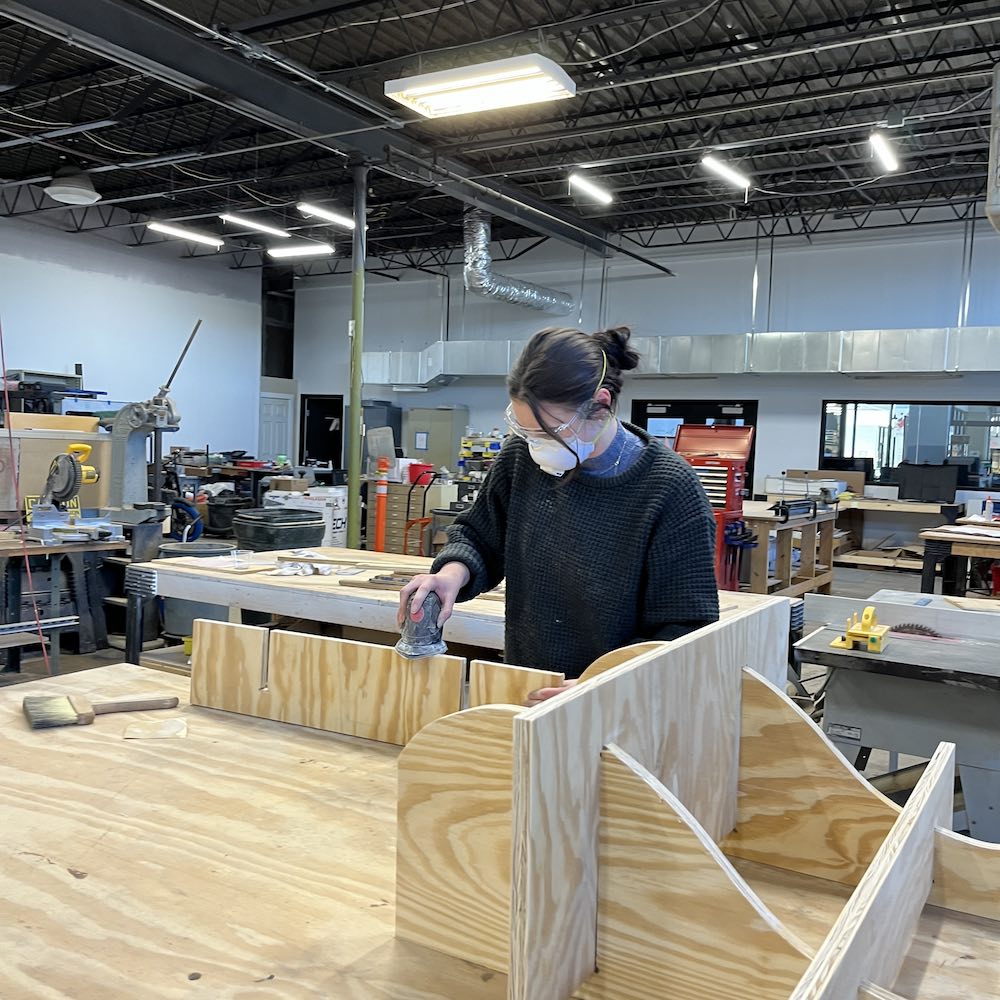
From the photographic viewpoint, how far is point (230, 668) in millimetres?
1524

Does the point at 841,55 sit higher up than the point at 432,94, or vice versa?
the point at 841,55

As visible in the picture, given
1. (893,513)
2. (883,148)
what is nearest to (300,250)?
(883,148)

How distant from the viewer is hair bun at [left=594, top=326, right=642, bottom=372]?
1.53 meters

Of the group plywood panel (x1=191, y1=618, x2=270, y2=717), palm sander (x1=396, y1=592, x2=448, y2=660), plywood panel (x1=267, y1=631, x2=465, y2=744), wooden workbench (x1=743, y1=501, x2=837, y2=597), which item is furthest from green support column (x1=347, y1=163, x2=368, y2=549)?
palm sander (x1=396, y1=592, x2=448, y2=660)

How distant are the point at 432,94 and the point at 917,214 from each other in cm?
663

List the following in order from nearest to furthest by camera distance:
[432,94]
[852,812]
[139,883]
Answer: [139,883]
[852,812]
[432,94]

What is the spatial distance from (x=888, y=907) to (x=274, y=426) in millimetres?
13457

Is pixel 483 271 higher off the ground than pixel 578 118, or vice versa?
pixel 578 118

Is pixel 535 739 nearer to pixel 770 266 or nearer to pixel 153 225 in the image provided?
pixel 153 225

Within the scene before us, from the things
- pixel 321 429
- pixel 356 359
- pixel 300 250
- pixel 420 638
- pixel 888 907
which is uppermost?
pixel 300 250

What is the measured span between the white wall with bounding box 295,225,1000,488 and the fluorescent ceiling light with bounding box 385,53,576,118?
5.19 m

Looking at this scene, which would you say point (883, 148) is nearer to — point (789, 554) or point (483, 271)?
point (789, 554)

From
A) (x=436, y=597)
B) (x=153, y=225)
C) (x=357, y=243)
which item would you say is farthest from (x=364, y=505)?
(x=436, y=597)

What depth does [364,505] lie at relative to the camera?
899 centimetres
